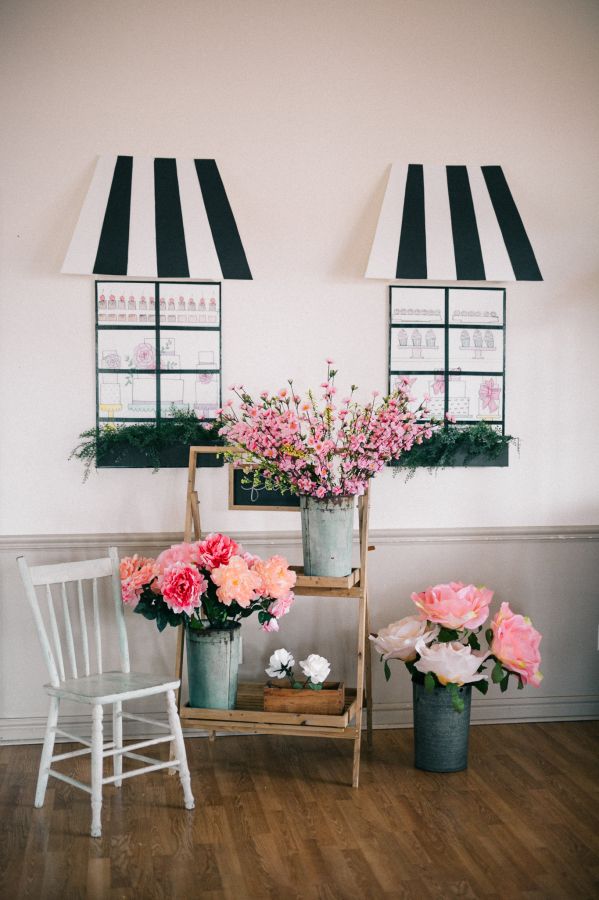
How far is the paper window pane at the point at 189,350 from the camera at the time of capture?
3.83 meters

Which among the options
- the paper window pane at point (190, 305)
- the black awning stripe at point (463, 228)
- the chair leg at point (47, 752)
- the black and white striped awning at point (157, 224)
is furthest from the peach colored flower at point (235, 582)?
the black awning stripe at point (463, 228)

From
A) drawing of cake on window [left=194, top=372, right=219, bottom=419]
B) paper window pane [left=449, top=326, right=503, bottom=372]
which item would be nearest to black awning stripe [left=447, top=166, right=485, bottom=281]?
paper window pane [left=449, top=326, right=503, bottom=372]

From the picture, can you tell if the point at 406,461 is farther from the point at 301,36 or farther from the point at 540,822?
the point at 301,36

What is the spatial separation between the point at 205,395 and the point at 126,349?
40cm

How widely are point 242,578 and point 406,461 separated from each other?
1.10 m

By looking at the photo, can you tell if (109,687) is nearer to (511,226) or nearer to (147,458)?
(147,458)

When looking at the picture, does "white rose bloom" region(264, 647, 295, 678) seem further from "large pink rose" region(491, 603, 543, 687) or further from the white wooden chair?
"large pink rose" region(491, 603, 543, 687)

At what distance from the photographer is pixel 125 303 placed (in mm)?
3816

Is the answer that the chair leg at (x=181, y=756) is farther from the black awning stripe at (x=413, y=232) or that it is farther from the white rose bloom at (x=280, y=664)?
the black awning stripe at (x=413, y=232)

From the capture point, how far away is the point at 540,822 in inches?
116

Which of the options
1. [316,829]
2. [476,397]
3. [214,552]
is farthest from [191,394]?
[316,829]

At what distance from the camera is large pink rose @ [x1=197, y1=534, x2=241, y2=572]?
322cm

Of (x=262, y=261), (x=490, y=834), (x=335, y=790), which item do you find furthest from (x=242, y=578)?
(x=262, y=261)

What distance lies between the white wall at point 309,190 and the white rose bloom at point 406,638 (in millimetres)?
477
